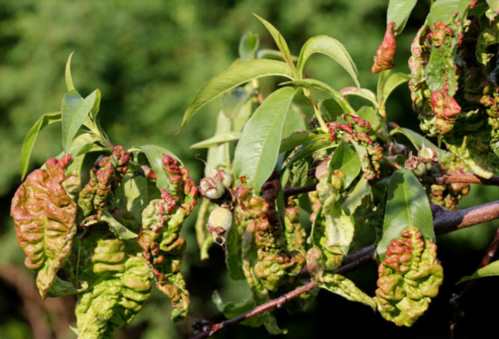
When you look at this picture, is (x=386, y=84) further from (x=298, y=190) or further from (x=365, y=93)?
(x=298, y=190)

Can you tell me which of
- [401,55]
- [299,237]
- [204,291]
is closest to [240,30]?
[401,55]

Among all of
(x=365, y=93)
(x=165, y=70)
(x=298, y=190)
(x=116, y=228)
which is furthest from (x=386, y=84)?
(x=165, y=70)

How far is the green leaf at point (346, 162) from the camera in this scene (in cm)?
129

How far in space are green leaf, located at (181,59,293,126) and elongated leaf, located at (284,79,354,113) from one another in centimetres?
6

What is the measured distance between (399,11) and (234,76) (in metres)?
0.29

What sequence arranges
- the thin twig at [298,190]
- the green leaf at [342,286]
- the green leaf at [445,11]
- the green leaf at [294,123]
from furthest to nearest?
the green leaf at [294,123] < the thin twig at [298,190] < the green leaf at [342,286] < the green leaf at [445,11]

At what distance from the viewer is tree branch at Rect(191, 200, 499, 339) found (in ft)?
4.63

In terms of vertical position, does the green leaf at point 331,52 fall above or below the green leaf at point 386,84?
above

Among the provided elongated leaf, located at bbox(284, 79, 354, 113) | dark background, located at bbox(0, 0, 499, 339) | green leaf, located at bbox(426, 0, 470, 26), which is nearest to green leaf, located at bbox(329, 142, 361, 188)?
elongated leaf, located at bbox(284, 79, 354, 113)

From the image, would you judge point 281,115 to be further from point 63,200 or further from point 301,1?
point 301,1

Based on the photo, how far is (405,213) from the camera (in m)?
1.28

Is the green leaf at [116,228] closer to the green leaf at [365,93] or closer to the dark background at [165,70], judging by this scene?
the green leaf at [365,93]

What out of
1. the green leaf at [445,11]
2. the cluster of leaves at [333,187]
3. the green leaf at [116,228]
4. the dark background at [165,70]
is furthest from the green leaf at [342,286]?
the dark background at [165,70]

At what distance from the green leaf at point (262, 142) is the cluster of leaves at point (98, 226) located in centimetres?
12
